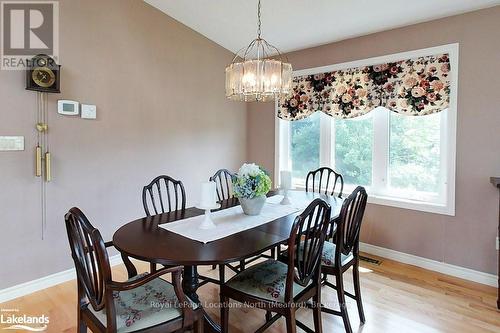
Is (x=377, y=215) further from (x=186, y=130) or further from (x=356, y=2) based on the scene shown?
(x=186, y=130)

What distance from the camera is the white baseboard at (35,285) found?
247 centimetres

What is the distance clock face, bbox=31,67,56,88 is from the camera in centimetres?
249

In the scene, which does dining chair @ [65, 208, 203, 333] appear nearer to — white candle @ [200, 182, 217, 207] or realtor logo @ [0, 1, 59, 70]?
white candle @ [200, 182, 217, 207]

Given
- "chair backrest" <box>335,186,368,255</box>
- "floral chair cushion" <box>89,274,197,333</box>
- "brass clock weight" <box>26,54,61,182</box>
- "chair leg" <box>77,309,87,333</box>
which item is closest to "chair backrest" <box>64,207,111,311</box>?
"floral chair cushion" <box>89,274,197,333</box>

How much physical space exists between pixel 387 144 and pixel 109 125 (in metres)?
2.91

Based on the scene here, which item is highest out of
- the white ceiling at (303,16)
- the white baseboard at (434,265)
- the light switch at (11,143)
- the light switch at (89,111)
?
the white ceiling at (303,16)

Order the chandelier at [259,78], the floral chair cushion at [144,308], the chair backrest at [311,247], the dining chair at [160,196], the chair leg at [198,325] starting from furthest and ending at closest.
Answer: the dining chair at [160,196] → the chandelier at [259,78] → the chair backrest at [311,247] → the chair leg at [198,325] → the floral chair cushion at [144,308]

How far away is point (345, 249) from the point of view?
7.06ft

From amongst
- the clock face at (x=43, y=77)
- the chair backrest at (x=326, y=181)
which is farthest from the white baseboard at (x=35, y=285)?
the chair backrest at (x=326, y=181)

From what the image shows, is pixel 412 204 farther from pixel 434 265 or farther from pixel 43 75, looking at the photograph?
pixel 43 75

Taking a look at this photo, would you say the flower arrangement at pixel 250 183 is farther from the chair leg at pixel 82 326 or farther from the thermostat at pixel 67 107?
the thermostat at pixel 67 107

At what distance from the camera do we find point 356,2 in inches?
108

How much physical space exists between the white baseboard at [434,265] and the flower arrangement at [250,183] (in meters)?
1.98

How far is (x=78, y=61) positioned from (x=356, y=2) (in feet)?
8.44
